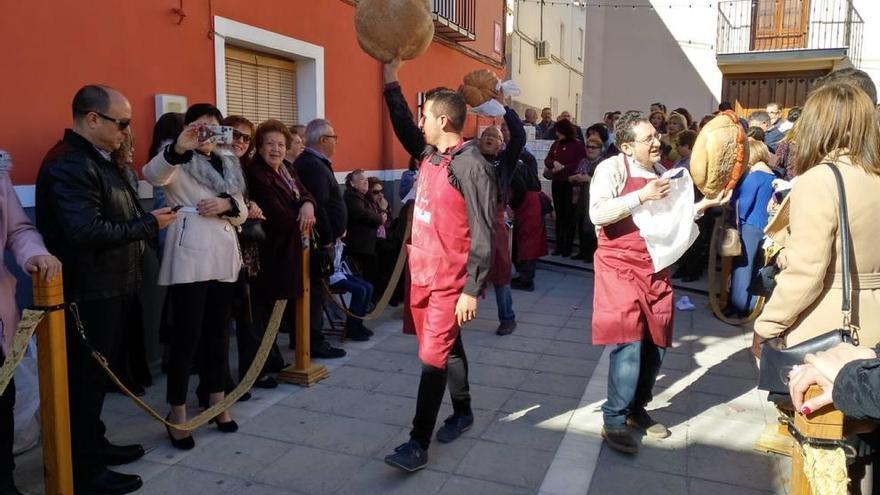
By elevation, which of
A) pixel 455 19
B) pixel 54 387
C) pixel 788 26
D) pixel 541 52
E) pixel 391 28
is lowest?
pixel 54 387

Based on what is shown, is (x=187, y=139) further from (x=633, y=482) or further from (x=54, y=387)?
(x=633, y=482)

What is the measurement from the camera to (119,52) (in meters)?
4.73

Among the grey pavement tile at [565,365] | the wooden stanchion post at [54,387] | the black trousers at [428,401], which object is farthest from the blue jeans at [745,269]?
the wooden stanchion post at [54,387]

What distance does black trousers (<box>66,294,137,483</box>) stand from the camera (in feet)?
10.4

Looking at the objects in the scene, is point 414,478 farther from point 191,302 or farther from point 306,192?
point 306,192

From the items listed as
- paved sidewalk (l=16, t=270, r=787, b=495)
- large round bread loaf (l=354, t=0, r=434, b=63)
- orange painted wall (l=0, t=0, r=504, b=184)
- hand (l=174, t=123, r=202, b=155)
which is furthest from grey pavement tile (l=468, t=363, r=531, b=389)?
orange painted wall (l=0, t=0, r=504, b=184)

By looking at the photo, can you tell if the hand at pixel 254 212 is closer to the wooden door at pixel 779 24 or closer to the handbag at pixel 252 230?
the handbag at pixel 252 230

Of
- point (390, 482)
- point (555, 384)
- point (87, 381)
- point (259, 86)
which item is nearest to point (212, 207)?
point (87, 381)

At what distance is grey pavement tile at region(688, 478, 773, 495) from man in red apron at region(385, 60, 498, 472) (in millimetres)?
1341

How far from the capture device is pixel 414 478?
3451 mm

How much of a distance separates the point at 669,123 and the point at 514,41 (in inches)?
366

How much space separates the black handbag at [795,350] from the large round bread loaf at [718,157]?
1.68 meters

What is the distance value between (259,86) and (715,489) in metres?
5.33

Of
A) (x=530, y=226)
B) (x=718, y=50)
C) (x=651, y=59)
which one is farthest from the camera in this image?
(x=651, y=59)
